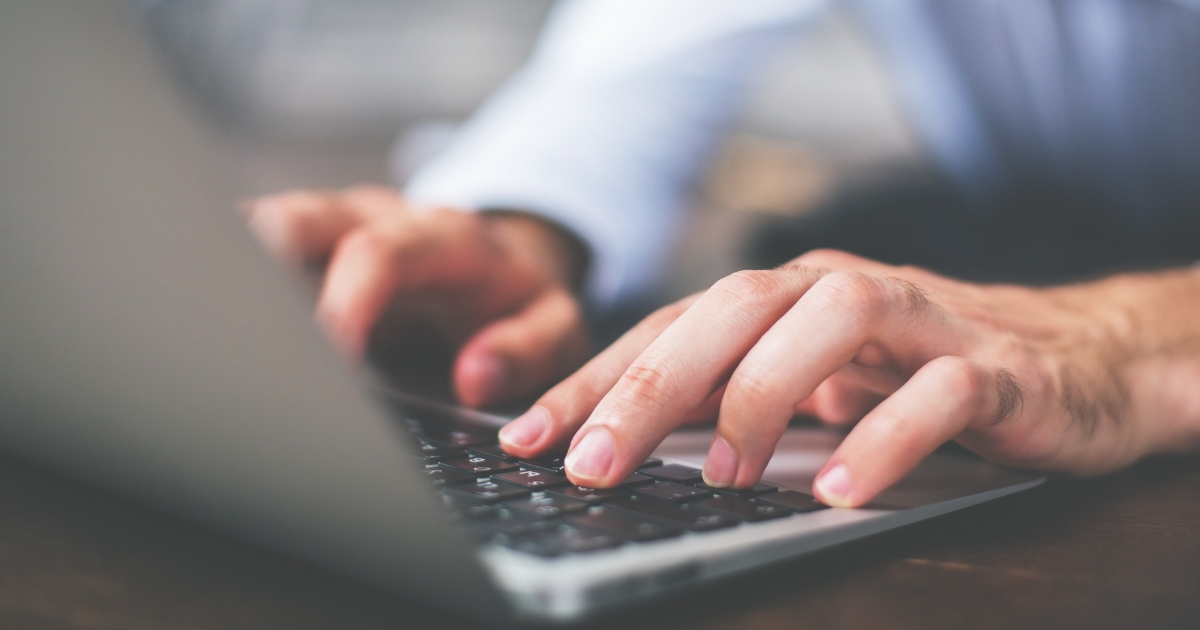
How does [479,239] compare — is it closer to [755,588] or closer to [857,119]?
[755,588]

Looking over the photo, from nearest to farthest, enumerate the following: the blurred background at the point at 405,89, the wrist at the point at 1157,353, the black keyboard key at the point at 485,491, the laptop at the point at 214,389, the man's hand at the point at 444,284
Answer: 1. the laptop at the point at 214,389
2. the black keyboard key at the point at 485,491
3. the wrist at the point at 1157,353
4. the man's hand at the point at 444,284
5. the blurred background at the point at 405,89

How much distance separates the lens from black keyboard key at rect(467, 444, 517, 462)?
1.24 feet

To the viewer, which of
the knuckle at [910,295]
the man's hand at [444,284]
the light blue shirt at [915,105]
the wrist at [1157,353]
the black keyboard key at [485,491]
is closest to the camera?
the black keyboard key at [485,491]

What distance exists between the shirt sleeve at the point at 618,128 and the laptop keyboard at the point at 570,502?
66cm

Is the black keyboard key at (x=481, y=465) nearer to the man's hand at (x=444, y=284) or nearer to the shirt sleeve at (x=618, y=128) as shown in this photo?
the man's hand at (x=444, y=284)

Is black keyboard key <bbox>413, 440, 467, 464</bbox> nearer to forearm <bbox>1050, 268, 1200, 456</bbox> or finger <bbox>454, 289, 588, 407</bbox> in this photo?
finger <bbox>454, 289, 588, 407</bbox>

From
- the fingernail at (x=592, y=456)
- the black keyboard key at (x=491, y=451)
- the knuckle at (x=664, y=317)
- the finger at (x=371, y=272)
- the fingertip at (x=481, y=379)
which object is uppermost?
the finger at (x=371, y=272)

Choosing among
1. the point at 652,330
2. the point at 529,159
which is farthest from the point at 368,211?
the point at 652,330

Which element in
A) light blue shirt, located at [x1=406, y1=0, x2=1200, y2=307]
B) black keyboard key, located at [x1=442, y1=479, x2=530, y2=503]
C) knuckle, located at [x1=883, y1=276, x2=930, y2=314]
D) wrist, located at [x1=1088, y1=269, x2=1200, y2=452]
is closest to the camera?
black keyboard key, located at [x1=442, y1=479, x2=530, y2=503]

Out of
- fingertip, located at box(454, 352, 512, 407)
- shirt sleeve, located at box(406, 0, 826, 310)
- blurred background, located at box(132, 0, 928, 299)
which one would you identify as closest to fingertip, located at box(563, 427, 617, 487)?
fingertip, located at box(454, 352, 512, 407)

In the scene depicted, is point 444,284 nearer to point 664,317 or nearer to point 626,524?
point 664,317

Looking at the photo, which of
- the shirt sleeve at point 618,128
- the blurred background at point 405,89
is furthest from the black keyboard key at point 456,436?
the blurred background at point 405,89

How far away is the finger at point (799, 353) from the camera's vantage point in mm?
344

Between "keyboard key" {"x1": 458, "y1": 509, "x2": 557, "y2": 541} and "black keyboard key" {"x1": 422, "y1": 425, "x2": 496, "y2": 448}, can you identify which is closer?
"keyboard key" {"x1": 458, "y1": 509, "x2": 557, "y2": 541}
